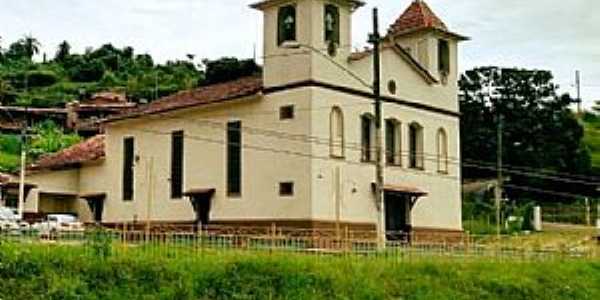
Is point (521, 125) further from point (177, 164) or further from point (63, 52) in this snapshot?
point (63, 52)

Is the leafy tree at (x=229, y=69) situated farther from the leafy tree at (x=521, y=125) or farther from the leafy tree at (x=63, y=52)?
the leafy tree at (x=63, y=52)

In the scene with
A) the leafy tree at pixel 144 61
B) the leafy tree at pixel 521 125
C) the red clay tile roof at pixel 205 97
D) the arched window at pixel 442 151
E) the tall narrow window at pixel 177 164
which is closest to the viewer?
the red clay tile roof at pixel 205 97

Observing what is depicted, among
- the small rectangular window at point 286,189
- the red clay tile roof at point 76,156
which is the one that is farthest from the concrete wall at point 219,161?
the red clay tile roof at point 76,156

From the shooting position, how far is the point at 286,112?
3759 cm

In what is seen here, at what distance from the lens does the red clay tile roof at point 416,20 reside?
144ft

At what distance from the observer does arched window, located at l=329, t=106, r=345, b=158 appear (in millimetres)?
37531

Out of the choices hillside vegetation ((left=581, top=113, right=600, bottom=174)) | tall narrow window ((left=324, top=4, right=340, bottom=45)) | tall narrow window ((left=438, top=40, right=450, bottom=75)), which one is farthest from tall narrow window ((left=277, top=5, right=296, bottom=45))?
hillside vegetation ((left=581, top=113, right=600, bottom=174))

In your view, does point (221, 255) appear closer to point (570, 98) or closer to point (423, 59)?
point (423, 59)

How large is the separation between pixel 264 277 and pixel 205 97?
65.6 feet

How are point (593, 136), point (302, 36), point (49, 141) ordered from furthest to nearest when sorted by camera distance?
1. point (593, 136)
2. point (49, 141)
3. point (302, 36)

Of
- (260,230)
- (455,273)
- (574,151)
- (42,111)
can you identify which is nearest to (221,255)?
(455,273)

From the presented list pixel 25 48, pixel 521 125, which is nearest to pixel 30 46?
pixel 25 48

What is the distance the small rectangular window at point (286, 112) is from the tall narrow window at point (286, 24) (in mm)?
2970

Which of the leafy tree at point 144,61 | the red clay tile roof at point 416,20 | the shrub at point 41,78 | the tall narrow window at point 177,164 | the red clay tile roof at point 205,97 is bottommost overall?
the tall narrow window at point 177,164
